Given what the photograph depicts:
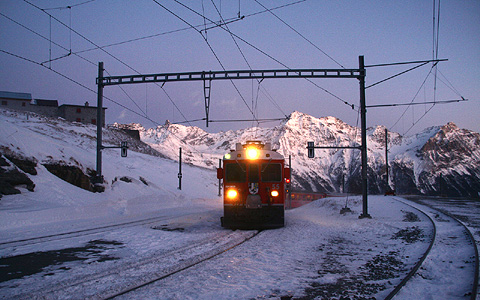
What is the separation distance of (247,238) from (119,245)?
400 cm

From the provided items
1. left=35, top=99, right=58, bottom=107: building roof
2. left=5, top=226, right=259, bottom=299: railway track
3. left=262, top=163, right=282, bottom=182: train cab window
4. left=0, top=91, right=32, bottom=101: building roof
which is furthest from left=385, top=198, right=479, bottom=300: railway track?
left=35, top=99, right=58, bottom=107: building roof

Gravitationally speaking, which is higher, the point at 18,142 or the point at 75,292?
the point at 18,142

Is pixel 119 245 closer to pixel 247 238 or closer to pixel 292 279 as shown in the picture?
pixel 247 238

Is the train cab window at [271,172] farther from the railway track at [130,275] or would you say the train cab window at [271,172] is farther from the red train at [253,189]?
the railway track at [130,275]

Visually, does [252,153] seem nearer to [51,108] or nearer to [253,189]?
[253,189]

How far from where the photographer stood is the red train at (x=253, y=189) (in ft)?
46.5

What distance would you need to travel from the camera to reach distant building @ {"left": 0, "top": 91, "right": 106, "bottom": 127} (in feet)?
245

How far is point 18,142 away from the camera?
23578mm

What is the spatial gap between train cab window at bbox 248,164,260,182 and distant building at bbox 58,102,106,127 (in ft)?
231

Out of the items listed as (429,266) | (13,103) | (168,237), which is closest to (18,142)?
(168,237)

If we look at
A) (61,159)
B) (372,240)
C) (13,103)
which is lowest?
(372,240)

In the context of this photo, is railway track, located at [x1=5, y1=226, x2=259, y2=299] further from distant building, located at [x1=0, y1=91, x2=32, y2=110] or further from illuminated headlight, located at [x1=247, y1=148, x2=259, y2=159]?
distant building, located at [x1=0, y1=91, x2=32, y2=110]

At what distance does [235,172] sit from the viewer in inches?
590

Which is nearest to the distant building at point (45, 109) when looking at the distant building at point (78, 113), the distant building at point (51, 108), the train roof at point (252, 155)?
the distant building at point (51, 108)
